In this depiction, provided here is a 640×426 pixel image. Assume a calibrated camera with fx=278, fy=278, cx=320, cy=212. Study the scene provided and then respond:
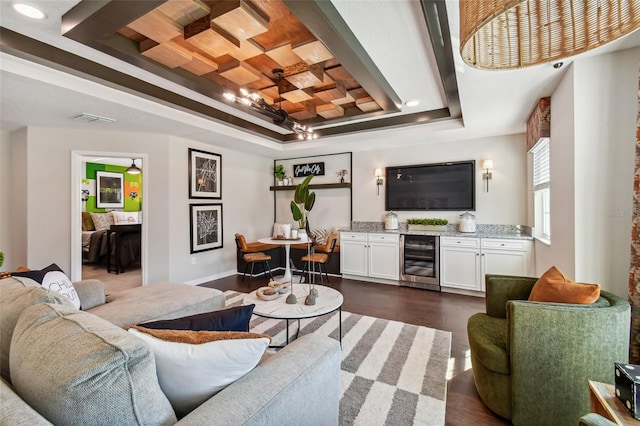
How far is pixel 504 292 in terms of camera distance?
2.23 m

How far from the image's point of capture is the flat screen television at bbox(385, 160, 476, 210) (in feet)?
15.1

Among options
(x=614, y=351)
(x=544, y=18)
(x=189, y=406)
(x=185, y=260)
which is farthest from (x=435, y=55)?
(x=185, y=260)

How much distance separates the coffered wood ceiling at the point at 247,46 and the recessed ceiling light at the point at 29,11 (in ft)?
0.39

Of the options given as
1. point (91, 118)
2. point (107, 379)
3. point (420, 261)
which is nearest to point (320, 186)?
point (420, 261)

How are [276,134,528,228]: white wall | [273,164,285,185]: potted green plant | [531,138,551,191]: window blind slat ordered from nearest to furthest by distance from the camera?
[531,138,551,191]: window blind slat, [276,134,528,228]: white wall, [273,164,285,185]: potted green plant

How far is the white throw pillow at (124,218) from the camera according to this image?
24.7 feet

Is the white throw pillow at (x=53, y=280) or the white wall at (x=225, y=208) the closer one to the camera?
the white throw pillow at (x=53, y=280)

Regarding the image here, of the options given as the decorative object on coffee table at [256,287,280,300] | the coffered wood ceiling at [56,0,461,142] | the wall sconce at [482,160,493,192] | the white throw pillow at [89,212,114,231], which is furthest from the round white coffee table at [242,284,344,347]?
the white throw pillow at [89,212,114,231]

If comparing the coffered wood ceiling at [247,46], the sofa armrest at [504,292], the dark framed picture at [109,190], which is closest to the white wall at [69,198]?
the coffered wood ceiling at [247,46]

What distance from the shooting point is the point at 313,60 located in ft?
8.43

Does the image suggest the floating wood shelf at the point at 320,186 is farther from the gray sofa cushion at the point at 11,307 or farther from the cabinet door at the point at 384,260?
the gray sofa cushion at the point at 11,307

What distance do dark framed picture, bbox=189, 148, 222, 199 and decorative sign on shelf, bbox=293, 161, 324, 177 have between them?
1712 millimetres

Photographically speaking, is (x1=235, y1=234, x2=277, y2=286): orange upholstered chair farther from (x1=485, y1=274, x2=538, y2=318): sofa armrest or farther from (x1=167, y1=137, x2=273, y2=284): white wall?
(x1=485, y1=274, x2=538, y2=318): sofa armrest

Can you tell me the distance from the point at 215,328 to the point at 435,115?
3.92 m
